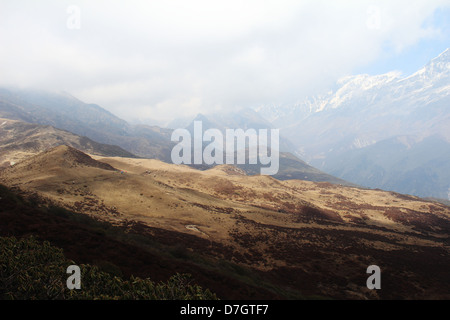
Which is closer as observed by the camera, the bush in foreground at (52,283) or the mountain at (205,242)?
the bush in foreground at (52,283)

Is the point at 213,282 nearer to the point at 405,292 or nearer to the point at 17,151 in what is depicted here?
the point at 405,292

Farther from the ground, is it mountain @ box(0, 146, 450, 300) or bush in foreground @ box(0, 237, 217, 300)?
bush in foreground @ box(0, 237, 217, 300)

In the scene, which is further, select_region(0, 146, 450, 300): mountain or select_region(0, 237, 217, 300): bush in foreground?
select_region(0, 146, 450, 300): mountain

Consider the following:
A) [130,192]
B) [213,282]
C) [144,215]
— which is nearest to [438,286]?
[213,282]

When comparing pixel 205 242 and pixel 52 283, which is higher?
pixel 52 283

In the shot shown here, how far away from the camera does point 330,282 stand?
86.7 ft

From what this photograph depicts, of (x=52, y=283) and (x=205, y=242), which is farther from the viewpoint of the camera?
(x=205, y=242)

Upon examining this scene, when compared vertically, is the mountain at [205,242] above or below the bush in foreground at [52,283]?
below
